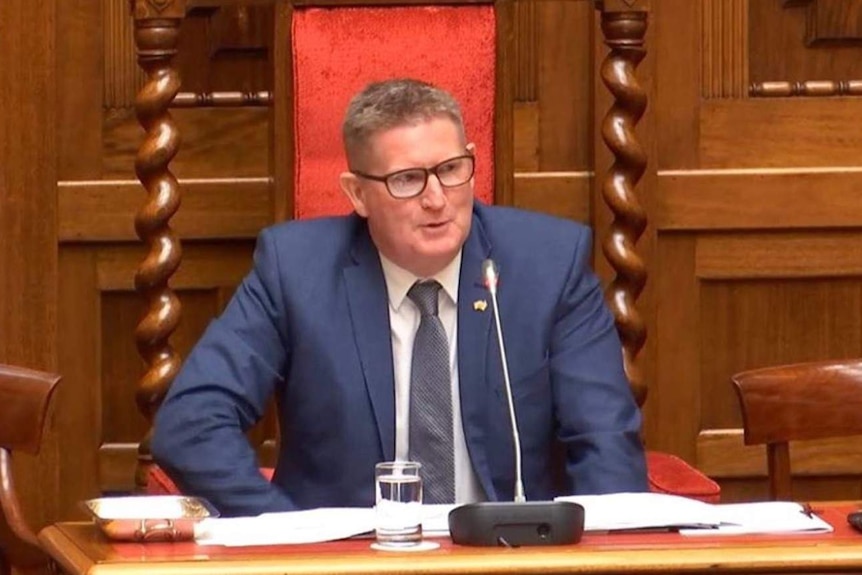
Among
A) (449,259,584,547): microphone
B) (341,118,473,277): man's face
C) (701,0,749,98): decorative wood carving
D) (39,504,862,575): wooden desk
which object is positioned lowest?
(39,504,862,575): wooden desk

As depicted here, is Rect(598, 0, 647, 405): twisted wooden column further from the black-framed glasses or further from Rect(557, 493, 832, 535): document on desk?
Rect(557, 493, 832, 535): document on desk

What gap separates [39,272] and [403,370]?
52.6 inches

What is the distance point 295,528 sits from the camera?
2312 millimetres

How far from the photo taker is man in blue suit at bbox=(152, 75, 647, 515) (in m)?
2.90

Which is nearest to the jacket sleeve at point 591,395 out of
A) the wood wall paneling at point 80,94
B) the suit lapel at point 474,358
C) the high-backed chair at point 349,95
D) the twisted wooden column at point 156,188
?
the suit lapel at point 474,358

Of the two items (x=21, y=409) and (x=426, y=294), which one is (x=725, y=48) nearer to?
(x=426, y=294)

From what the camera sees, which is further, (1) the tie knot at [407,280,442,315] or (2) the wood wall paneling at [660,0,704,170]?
(2) the wood wall paneling at [660,0,704,170]

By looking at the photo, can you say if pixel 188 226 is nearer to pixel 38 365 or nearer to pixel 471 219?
pixel 38 365

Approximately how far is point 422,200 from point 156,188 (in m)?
0.91

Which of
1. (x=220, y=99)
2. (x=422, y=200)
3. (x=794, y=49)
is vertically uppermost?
(x=794, y=49)

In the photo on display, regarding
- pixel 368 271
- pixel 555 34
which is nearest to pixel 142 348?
pixel 368 271

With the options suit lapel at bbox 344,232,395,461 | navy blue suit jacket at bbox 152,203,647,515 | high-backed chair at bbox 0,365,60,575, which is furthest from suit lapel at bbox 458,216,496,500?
high-backed chair at bbox 0,365,60,575

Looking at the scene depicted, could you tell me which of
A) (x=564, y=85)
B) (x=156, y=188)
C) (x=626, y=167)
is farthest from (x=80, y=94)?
(x=626, y=167)

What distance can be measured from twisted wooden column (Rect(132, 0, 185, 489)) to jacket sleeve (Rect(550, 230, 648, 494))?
929 millimetres
